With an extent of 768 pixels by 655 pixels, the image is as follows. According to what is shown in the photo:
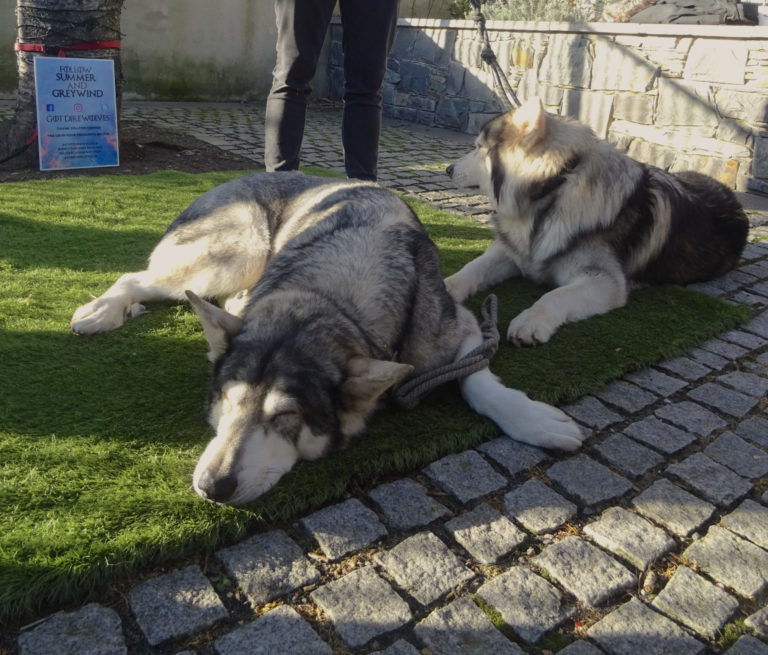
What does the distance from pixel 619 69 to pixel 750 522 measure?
7737 mm

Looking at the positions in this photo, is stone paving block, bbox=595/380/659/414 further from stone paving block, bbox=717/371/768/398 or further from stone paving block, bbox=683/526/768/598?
stone paving block, bbox=683/526/768/598

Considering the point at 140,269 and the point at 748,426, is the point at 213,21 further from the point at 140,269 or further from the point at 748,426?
the point at 748,426

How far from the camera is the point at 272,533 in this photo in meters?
2.13

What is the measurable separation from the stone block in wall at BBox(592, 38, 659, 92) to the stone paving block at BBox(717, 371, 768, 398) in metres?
5.98

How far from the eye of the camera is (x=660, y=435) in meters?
2.85

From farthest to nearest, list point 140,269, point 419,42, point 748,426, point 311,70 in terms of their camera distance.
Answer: point 419,42 → point 311,70 → point 140,269 → point 748,426

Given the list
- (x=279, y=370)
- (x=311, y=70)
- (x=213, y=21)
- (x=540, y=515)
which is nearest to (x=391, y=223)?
(x=279, y=370)

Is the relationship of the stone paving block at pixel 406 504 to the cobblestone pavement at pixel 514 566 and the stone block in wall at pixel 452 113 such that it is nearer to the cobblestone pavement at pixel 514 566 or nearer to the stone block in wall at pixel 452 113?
the cobblestone pavement at pixel 514 566

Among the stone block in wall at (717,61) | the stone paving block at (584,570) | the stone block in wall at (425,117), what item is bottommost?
the stone paving block at (584,570)

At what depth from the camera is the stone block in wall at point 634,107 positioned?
27.2 feet

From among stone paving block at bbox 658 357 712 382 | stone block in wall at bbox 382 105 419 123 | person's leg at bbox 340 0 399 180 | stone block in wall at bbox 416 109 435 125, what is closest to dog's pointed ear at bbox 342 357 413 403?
stone paving block at bbox 658 357 712 382

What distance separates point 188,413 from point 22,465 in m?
0.64

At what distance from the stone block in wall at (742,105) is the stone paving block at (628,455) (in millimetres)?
5986

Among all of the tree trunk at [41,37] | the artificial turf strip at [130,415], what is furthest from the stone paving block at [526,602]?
the tree trunk at [41,37]
